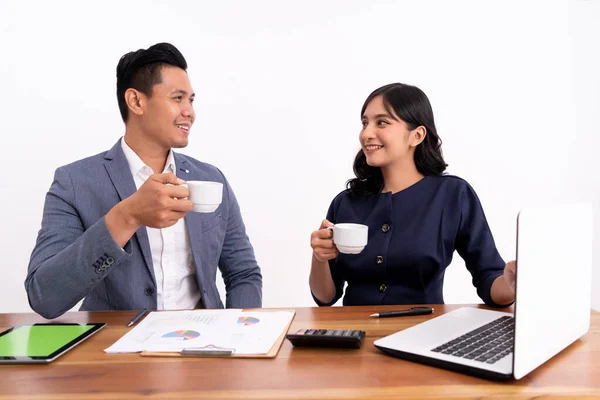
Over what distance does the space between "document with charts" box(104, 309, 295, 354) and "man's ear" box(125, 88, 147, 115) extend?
2.60ft

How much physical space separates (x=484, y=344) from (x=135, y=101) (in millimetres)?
1386

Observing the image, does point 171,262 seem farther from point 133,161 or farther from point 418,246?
point 418,246

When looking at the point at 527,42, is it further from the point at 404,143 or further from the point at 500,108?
the point at 404,143

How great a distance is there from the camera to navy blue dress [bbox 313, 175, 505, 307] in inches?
63.6

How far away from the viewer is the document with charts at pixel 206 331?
1.02 m

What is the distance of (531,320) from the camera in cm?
83

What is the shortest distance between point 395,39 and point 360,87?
346mm

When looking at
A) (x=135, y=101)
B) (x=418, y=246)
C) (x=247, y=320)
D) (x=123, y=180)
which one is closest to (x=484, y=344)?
(x=247, y=320)

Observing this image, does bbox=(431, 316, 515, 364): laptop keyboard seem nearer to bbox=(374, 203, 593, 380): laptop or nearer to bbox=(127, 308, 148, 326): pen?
bbox=(374, 203, 593, 380): laptop

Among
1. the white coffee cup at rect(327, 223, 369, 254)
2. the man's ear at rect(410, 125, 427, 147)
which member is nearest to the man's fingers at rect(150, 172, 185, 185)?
the white coffee cup at rect(327, 223, 369, 254)

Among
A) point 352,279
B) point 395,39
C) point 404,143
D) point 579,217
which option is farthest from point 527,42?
point 579,217

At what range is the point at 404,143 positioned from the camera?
176 cm

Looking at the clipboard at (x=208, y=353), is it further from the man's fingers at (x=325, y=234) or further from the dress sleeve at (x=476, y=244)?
the dress sleeve at (x=476, y=244)

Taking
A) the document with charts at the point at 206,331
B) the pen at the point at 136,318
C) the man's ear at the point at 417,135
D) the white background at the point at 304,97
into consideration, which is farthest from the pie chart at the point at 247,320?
the white background at the point at 304,97
